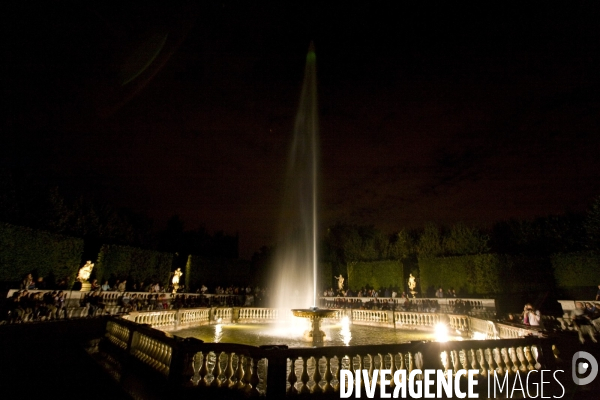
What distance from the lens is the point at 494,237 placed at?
124ft

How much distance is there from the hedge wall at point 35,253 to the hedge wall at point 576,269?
1443 inches

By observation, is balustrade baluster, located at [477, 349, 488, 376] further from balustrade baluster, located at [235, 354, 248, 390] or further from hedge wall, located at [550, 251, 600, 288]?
hedge wall, located at [550, 251, 600, 288]

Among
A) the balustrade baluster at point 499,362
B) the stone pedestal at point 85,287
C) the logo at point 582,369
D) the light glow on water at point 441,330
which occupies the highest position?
the stone pedestal at point 85,287

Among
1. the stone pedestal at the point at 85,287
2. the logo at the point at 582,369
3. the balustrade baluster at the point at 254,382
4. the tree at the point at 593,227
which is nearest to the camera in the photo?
the balustrade baluster at the point at 254,382

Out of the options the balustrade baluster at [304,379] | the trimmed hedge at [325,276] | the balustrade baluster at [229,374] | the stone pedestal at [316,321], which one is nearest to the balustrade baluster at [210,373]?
the balustrade baluster at [229,374]

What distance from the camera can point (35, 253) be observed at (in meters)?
19.7

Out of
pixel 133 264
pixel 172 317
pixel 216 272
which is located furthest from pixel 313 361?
pixel 216 272

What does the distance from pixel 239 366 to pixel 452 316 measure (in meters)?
14.5

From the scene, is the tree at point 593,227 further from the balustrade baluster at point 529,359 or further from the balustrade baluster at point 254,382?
the balustrade baluster at point 254,382

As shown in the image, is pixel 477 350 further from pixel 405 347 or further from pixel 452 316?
pixel 452 316

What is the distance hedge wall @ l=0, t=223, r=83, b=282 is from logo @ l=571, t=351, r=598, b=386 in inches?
1003

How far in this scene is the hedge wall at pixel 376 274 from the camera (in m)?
32.3

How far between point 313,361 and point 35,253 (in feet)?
72.6

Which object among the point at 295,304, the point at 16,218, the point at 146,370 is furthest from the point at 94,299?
the point at 295,304
